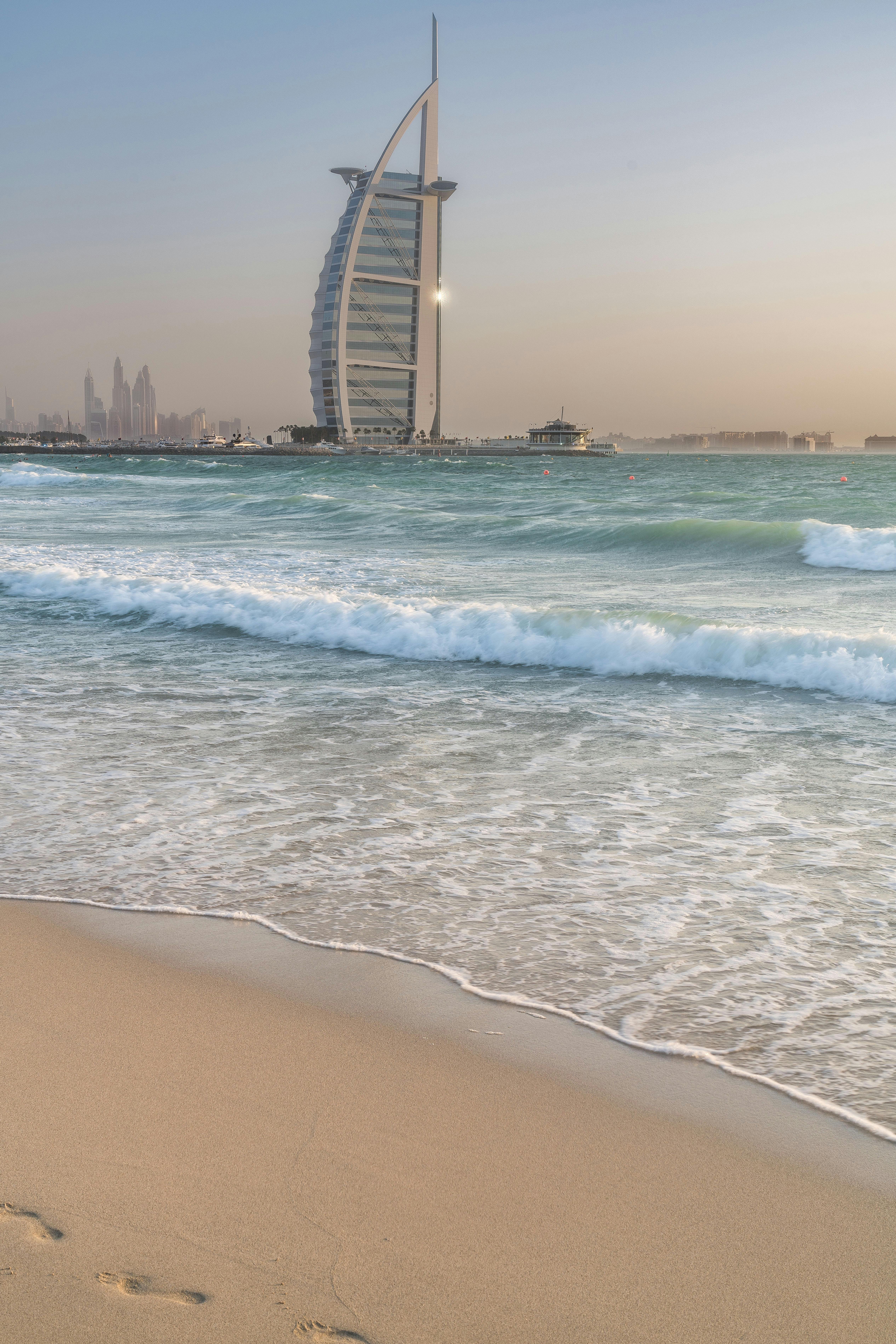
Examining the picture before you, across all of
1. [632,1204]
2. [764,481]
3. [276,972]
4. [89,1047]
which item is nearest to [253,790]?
[276,972]

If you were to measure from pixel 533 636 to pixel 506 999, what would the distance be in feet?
20.7

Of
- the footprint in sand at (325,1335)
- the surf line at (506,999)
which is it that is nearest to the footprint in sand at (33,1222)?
the footprint in sand at (325,1335)


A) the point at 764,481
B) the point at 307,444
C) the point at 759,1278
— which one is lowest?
the point at 759,1278

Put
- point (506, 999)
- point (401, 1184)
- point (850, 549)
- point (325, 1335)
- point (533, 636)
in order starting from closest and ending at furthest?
point (325, 1335) < point (401, 1184) < point (506, 999) < point (533, 636) < point (850, 549)

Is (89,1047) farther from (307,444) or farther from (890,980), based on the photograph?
(307,444)

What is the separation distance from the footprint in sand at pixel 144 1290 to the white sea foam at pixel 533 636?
6.38 m

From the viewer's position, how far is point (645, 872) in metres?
3.93

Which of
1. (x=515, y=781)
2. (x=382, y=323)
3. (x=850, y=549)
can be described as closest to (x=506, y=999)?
(x=515, y=781)

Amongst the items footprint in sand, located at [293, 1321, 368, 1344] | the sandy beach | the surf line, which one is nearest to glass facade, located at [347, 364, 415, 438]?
the surf line

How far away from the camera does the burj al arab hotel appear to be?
13425 centimetres

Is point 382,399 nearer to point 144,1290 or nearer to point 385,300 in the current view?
point 385,300

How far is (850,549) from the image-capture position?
55.4 ft

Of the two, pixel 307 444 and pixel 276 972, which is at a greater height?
pixel 307 444

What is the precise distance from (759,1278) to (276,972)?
166 cm
